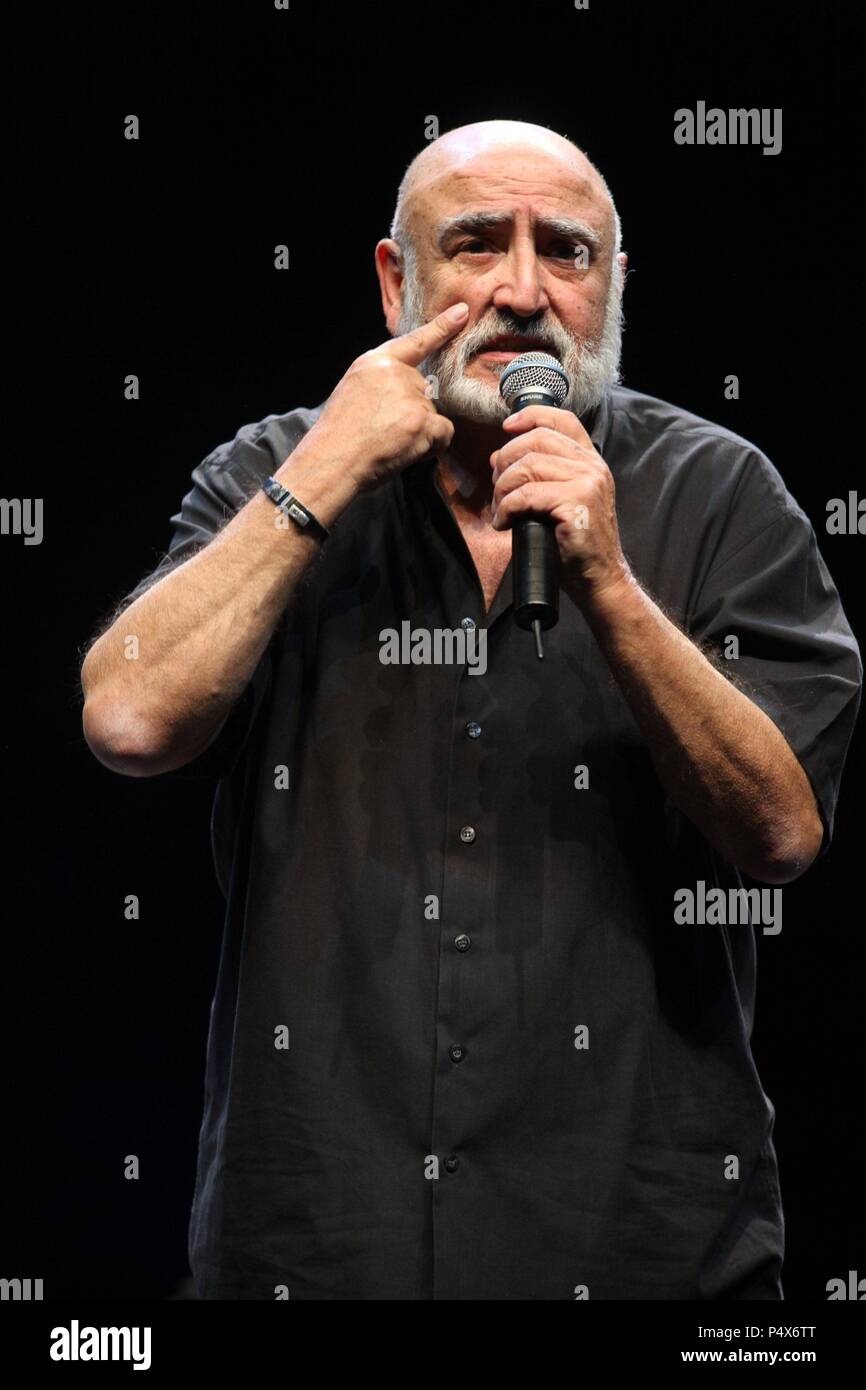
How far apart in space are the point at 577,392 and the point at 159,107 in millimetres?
1373

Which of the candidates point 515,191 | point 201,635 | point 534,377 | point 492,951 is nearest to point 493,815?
point 492,951

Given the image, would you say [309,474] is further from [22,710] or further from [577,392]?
[22,710]

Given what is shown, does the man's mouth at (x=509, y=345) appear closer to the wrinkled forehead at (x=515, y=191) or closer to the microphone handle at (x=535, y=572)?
the wrinkled forehead at (x=515, y=191)

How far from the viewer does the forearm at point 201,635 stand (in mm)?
1688

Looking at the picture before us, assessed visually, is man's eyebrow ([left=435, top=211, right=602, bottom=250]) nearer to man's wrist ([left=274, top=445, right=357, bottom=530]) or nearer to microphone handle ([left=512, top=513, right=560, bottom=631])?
man's wrist ([left=274, top=445, right=357, bottom=530])

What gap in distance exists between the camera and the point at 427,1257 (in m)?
1.63

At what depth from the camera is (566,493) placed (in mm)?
1574

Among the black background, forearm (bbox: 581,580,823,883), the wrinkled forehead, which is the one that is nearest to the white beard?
the wrinkled forehead

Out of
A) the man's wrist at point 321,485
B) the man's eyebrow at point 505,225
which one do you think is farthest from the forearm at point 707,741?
the man's eyebrow at point 505,225

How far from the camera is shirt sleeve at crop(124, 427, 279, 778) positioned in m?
1.85

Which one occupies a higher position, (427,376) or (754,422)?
(754,422)

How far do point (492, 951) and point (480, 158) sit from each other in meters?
0.99

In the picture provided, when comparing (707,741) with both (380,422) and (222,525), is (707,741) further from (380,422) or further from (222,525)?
(222,525)

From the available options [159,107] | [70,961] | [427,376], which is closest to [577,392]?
[427,376]
